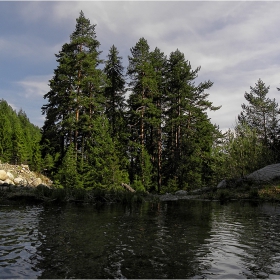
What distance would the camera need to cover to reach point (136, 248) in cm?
666

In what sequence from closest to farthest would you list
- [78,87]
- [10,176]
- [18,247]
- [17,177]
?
[18,247] → [10,176] → [17,177] → [78,87]

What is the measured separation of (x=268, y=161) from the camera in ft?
83.7

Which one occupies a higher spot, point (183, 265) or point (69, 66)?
point (69, 66)

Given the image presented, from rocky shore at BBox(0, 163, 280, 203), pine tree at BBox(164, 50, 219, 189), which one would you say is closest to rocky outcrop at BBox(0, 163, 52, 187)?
rocky shore at BBox(0, 163, 280, 203)

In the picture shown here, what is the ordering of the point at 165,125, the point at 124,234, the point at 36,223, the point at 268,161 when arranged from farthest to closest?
1. the point at 165,125
2. the point at 268,161
3. the point at 36,223
4. the point at 124,234

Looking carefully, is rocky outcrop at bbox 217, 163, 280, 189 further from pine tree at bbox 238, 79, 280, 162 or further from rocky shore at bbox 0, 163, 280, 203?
pine tree at bbox 238, 79, 280, 162

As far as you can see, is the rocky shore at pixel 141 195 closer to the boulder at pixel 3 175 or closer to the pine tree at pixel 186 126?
the boulder at pixel 3 175

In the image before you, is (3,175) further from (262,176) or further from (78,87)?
(262,176)

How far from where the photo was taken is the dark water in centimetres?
507

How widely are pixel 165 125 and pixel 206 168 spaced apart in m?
8.41

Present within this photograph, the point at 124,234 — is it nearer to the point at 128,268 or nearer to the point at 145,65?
the point at 128,268

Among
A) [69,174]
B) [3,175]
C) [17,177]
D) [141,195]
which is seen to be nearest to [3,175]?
[3,175]

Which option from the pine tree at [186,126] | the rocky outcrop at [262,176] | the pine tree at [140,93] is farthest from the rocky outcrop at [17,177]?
the rocky outcrop at [262,176]

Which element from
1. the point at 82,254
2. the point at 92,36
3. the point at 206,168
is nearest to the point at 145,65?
the point at 92,36
